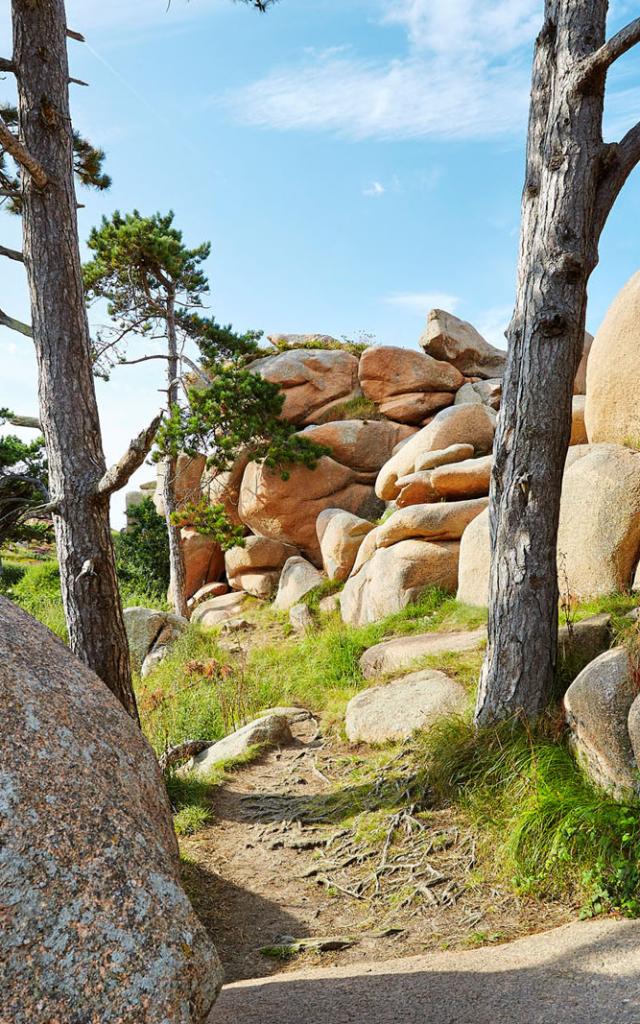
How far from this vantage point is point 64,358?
21.6ft

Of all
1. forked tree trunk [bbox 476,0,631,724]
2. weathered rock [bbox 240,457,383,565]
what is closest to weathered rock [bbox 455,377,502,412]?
weathered rock [bbox 240,457,383,565]

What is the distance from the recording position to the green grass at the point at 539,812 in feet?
15.5

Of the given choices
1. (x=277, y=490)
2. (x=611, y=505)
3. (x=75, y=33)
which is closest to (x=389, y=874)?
(x=611, y=505)

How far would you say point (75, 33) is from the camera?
7094 millimetres

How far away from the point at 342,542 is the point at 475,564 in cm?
427

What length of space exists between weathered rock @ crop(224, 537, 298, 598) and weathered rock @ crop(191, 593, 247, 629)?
0.38 m

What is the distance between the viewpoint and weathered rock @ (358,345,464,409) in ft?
57.8

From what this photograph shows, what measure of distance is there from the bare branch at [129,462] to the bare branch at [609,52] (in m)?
4.45

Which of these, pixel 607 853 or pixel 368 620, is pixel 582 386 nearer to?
pixel 368 620

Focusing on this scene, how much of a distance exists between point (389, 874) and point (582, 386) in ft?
39.3

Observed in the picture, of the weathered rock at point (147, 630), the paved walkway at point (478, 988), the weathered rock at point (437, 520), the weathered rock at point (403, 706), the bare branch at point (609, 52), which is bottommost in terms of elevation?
the paved walkway at point (478, 988)

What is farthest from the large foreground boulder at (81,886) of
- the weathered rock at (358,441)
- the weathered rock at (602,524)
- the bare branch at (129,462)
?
the weathered rock at (358,441)

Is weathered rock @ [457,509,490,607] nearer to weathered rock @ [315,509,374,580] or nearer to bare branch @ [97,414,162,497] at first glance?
weathered rock @ [315,509,374,580]

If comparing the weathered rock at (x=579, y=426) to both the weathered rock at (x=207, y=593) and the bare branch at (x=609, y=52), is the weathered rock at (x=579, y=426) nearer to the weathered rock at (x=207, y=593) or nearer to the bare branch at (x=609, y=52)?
the bare branch at (x=609, y=52)
